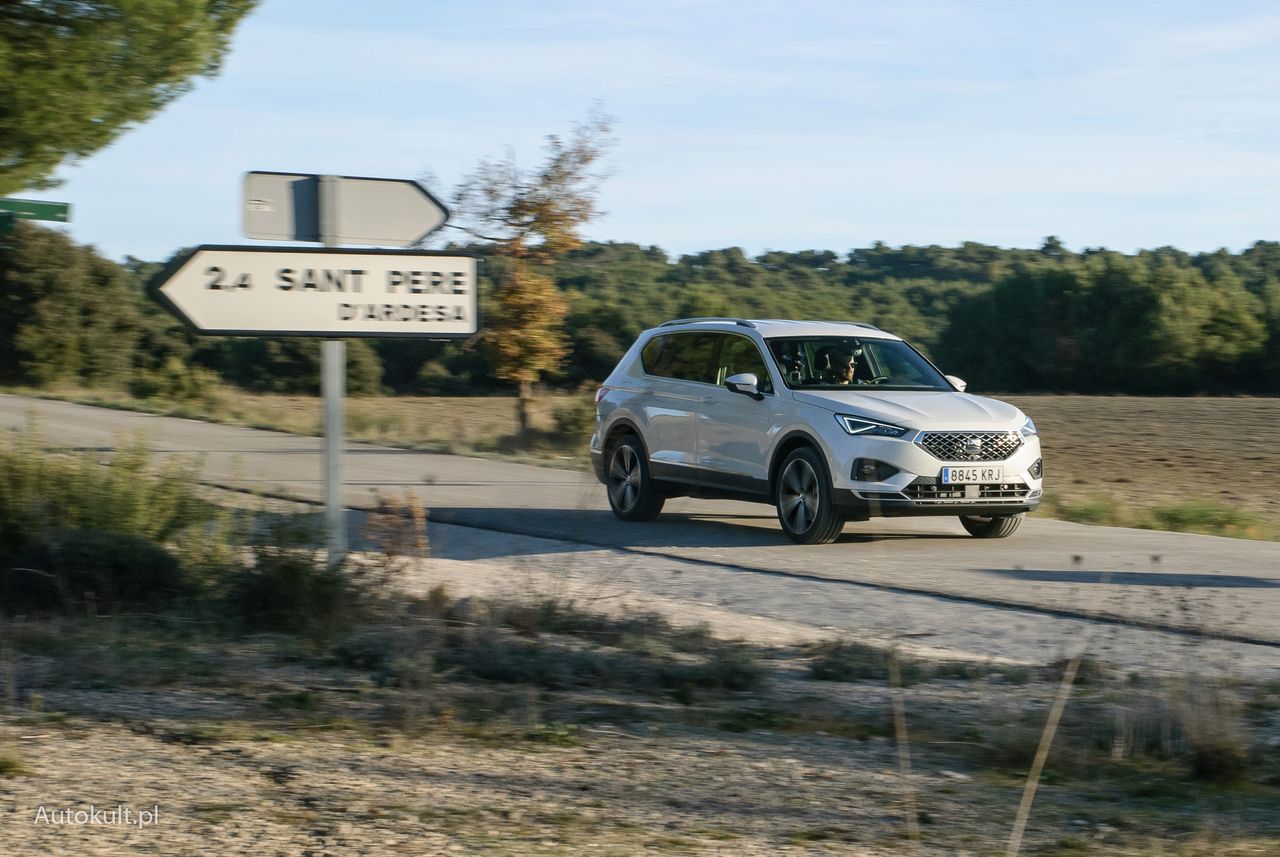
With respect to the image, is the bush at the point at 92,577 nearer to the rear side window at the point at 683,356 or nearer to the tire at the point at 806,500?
the tire at the point at 806,500

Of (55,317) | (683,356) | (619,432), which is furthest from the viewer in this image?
(55,317)

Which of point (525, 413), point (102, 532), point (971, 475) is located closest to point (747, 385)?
point (971, 475)

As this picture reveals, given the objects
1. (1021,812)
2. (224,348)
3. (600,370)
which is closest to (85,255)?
(224,348)

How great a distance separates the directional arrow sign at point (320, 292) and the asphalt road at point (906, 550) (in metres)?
1.54

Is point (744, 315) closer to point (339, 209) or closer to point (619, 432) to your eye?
point (619, 432)

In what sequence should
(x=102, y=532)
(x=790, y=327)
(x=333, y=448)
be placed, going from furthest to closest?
(x=790, y=327) → (x=102, y=532) → (x=333, y=448)

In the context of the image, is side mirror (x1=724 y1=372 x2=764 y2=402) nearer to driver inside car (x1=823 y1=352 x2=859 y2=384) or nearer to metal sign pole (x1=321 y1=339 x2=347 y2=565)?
driver inside car (x1=823 y1=352 x2=859 y2=384)

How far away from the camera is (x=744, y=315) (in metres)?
71.1

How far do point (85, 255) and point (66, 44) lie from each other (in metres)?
42.0

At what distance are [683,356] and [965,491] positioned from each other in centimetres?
318

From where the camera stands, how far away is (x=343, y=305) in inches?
310

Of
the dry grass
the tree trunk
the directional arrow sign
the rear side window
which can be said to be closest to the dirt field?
the dry grass

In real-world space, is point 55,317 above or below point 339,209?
above

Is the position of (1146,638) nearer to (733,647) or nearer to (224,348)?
(733,647)
